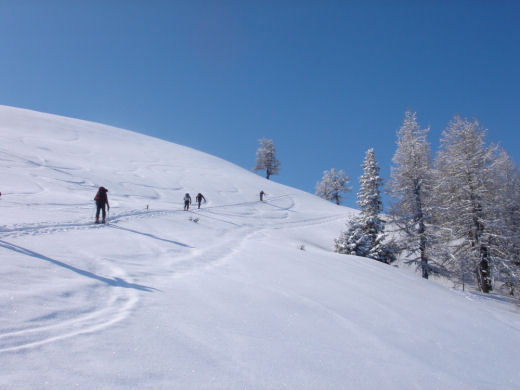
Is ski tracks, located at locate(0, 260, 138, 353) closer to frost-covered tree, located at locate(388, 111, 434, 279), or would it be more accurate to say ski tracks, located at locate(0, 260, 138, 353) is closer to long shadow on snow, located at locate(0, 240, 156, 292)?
long shadow on snow, located at locate(0, 240, 156, 292)

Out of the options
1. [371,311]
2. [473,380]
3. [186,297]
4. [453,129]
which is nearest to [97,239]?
[186,297]

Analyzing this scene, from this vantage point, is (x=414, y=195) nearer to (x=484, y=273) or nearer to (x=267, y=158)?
(x=484, y=273)

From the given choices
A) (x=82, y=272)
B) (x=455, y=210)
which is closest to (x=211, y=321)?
(x=82, y=272)

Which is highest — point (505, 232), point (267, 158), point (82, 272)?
point (267, 158)

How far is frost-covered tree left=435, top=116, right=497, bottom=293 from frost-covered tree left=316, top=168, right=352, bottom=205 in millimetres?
40019

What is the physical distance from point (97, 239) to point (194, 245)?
3166 mm

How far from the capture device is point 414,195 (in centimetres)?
1697

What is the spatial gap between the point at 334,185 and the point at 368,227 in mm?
37770

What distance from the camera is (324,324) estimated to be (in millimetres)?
4289

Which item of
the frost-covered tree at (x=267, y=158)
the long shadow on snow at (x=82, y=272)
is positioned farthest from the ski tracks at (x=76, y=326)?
the frost-covered tree at (x=267, y=158)

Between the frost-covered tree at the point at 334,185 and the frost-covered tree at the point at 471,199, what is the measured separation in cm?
4002

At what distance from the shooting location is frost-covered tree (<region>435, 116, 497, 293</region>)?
16531mm

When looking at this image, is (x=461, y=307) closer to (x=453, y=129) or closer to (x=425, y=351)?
(x=425, y=351)

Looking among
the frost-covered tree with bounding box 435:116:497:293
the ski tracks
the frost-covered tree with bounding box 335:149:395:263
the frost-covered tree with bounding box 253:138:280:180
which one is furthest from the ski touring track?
the frost-covered tree with bounding box 253:138:280:180
